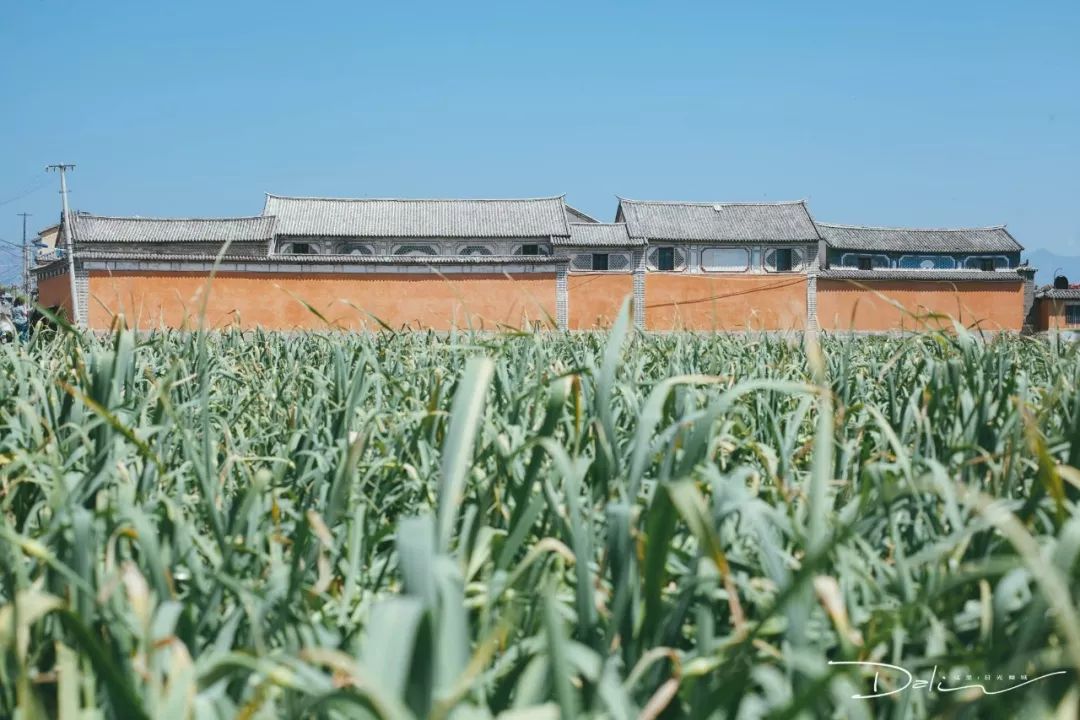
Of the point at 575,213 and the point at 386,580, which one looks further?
the point at 575,213

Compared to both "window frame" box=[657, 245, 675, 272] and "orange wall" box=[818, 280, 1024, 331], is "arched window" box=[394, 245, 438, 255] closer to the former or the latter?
"window frame" box=[657, 245, 675, 272]

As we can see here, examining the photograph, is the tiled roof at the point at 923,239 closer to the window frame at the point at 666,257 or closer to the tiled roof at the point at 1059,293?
the tiled roof at the point at 1059,293

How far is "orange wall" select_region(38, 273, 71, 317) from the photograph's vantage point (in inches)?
702

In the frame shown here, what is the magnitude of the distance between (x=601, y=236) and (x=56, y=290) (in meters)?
16.4

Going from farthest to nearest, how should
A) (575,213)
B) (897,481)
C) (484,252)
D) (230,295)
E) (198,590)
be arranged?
1. (575,213)
2. (484,252)
3. (230,295)
4. (897,481)
5. (198,590)

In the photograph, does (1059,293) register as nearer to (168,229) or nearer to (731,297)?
(731,297)

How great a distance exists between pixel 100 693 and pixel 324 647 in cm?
24

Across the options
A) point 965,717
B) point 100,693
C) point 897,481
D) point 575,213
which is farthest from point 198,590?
point 575,213

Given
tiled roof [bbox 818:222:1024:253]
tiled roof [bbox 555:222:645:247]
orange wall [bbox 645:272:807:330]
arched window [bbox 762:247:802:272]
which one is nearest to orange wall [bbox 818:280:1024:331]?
orange wall [bbox 645:272:807:330]

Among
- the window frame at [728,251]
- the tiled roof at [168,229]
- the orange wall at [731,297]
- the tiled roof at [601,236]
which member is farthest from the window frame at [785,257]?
the tiled roof at [168,229]

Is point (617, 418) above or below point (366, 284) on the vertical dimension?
below

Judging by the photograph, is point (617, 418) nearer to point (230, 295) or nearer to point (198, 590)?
point (198, 590)

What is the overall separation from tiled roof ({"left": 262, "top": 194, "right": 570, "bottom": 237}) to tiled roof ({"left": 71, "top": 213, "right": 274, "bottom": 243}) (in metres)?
0.92

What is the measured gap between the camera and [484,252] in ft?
122
